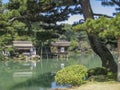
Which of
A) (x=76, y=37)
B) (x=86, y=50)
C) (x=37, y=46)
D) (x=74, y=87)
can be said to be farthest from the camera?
(x=76, y=37)

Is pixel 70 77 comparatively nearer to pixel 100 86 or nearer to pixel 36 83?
pixel 100 86

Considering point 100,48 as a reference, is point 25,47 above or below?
below

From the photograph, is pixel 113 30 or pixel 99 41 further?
pixel 99 41

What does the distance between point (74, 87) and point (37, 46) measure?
126 ft

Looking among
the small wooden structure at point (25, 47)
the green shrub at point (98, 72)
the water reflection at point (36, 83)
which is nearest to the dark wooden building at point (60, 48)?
the small wooden structure at point (25, 47)

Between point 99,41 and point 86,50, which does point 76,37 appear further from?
point 99,41

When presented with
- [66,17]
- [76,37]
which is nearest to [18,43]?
[76,37]

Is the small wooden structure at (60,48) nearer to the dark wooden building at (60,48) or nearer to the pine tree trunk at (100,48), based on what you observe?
the dark wooden building at (60,48)

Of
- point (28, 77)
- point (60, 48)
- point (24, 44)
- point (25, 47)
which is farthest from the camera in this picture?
point (60, 48)

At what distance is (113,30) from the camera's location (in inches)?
408

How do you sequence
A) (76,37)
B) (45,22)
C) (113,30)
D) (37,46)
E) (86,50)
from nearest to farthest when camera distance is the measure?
1. (113,30)
2. (45,22)
3. (37,46)
4. (86,50)
5. (76,37)

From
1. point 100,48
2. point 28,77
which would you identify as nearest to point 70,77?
point 100,48

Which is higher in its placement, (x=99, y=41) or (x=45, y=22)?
(x=45, y=22)

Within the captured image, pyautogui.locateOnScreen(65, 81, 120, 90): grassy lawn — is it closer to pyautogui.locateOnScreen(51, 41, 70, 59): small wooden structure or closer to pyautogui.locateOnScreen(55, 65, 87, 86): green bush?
pyautogui.locateOnScreen(55, 65, 87, 86): green bush
